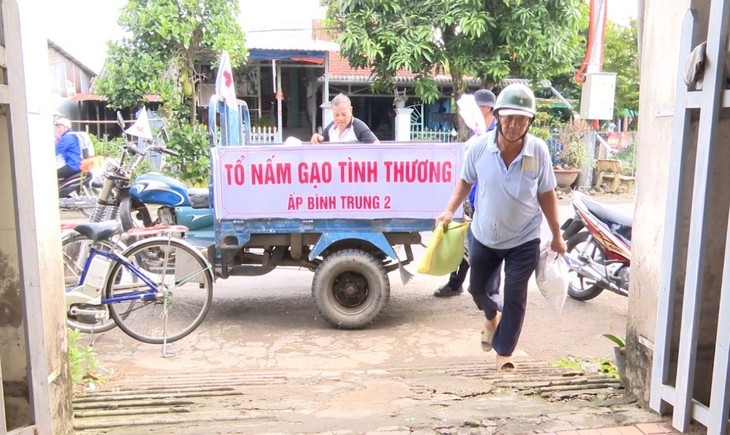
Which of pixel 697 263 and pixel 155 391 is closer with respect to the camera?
pixel 697 263

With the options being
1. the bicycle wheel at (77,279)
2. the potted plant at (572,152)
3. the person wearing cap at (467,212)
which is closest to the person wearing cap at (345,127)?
the person wearing cap at (467,212)

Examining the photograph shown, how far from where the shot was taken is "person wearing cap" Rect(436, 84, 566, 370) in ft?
11.0

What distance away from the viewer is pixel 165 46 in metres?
10.7

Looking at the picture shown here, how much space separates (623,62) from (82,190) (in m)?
20.1

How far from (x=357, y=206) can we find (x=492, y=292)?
1520 millimetres

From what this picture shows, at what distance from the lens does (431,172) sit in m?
4.91

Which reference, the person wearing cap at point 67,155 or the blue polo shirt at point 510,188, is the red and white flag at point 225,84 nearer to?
the blue polo shirt at point 510,188

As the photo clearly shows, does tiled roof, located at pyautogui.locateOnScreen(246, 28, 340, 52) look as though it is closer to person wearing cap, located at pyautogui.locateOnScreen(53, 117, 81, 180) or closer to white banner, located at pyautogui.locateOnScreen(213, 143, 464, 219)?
person wearing cap, located at pyautogui.locateOnScreen(53, 117, 81, 180)

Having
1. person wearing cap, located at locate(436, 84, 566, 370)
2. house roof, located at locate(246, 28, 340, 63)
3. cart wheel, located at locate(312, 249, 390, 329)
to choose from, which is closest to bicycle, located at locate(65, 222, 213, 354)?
cart wheel, located at locate(312, 249, 390, 329)

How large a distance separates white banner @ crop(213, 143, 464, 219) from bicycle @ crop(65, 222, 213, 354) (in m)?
0.48

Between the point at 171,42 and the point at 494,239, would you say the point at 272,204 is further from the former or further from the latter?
the point at 171,42

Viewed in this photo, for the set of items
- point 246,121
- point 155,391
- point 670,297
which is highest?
point 246,121

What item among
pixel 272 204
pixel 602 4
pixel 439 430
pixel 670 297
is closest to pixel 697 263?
pixel 670 297

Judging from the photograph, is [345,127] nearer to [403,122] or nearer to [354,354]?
[354,354]
